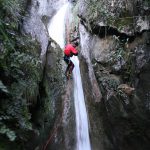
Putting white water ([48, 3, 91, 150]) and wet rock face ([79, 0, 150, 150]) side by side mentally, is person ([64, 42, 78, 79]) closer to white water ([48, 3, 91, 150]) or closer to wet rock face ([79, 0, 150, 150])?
white water ([48, 3, 91, 150])

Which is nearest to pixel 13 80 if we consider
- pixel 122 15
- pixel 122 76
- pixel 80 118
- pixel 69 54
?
pixel 122 76

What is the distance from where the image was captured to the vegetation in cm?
571

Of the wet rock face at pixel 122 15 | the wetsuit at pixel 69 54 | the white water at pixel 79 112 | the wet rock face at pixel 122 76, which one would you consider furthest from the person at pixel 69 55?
the wet rock face at pixel 122 15

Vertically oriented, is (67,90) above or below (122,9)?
below

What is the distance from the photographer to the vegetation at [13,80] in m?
5.71

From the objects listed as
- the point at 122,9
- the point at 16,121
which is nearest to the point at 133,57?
the point at 122,9

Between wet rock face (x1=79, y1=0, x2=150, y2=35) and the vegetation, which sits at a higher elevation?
wet rock face (x1=79, y1=0, x2=150, y2=35)

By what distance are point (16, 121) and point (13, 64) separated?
112cm

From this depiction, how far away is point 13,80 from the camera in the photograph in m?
6.31

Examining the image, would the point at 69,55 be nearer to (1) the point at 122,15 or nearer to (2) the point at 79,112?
(2) the point at 79,112

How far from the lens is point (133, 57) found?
805cm

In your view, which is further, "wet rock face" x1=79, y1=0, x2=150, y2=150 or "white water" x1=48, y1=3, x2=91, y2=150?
"white water" x1=48, y1=3, x2=91, y2=150

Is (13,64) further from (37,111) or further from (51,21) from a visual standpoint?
(51,21)

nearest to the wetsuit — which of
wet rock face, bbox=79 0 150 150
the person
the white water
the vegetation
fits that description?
the person
